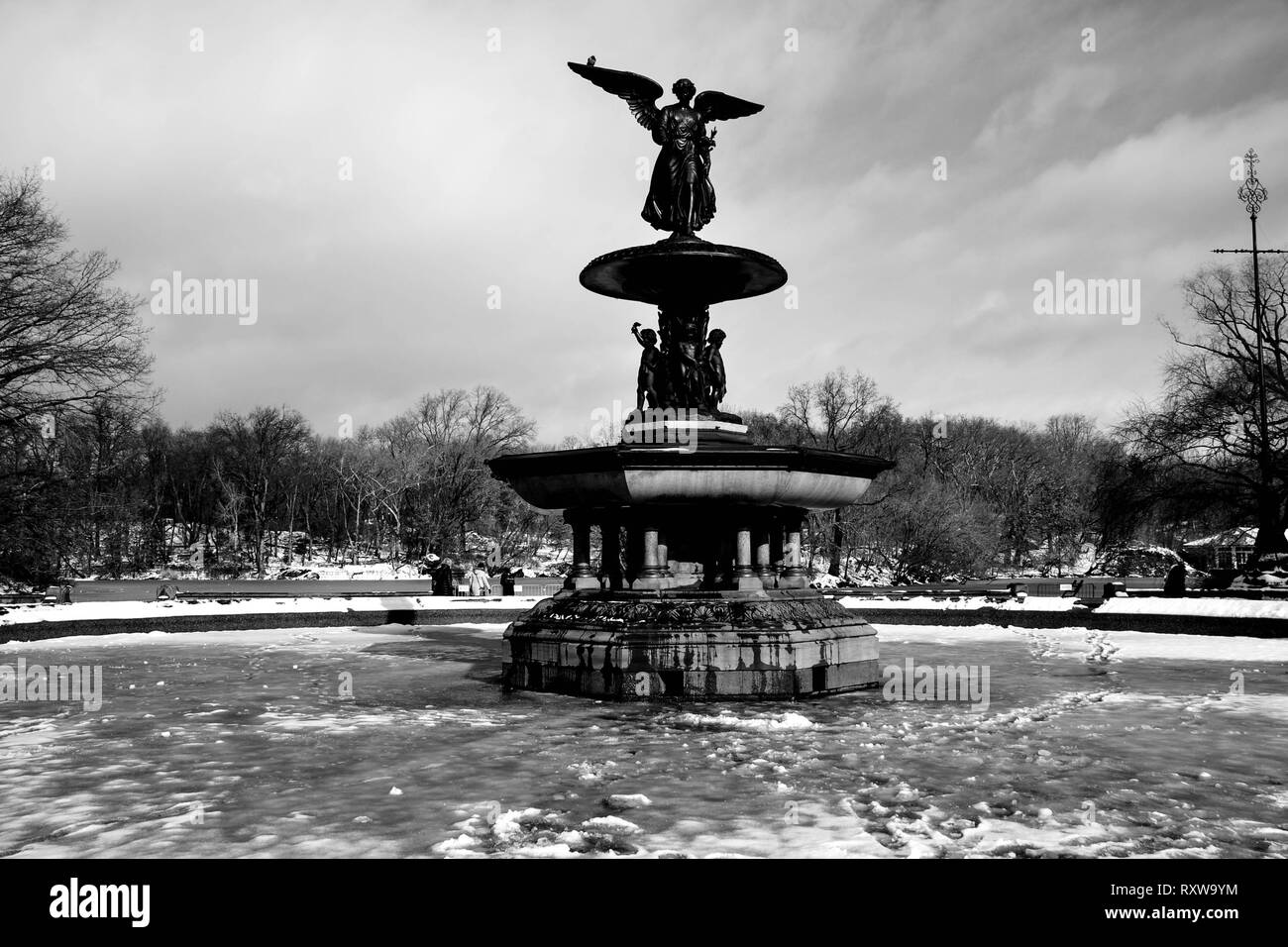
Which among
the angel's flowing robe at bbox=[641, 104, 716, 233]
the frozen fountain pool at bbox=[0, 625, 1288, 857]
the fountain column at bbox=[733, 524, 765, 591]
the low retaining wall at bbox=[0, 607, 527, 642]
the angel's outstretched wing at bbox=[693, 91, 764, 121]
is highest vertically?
the angel's outstretched wing at bbox=[693, 91, 764, 121]

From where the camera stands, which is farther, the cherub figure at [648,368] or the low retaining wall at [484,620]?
the low retaining wall at [484,620]

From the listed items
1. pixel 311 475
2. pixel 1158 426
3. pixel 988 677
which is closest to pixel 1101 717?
pixel 988 677

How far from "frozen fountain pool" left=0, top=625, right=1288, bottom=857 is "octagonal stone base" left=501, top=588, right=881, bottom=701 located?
50cm

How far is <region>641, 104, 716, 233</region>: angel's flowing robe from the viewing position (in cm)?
1250

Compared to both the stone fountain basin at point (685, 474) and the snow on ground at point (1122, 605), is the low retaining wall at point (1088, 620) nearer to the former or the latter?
the snow on ground at point (1122, 605)

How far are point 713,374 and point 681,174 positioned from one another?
2665mm

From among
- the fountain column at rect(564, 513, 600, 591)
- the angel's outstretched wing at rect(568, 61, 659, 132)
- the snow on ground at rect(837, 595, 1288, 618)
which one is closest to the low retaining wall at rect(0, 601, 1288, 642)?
the snow on ground at rect(837, 595, 1288, 618)

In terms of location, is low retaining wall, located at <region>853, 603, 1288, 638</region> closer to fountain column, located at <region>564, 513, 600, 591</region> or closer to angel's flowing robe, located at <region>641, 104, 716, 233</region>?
fountain column, located at <region>564, 513, 600, 591</region>

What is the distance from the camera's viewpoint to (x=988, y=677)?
11.9 metres

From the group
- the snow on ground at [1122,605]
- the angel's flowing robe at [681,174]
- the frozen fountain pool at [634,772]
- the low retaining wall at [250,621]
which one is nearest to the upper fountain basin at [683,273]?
the angel's flowing robe at [681,174]

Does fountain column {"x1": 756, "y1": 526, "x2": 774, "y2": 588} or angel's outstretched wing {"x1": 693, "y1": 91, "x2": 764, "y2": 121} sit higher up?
angel's outstretched wing {"x1": 693, "y1": 91, "x2": 764, "y2": 121}

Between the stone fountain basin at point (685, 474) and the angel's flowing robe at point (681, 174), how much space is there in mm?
3378

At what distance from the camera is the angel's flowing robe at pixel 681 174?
12.5m
